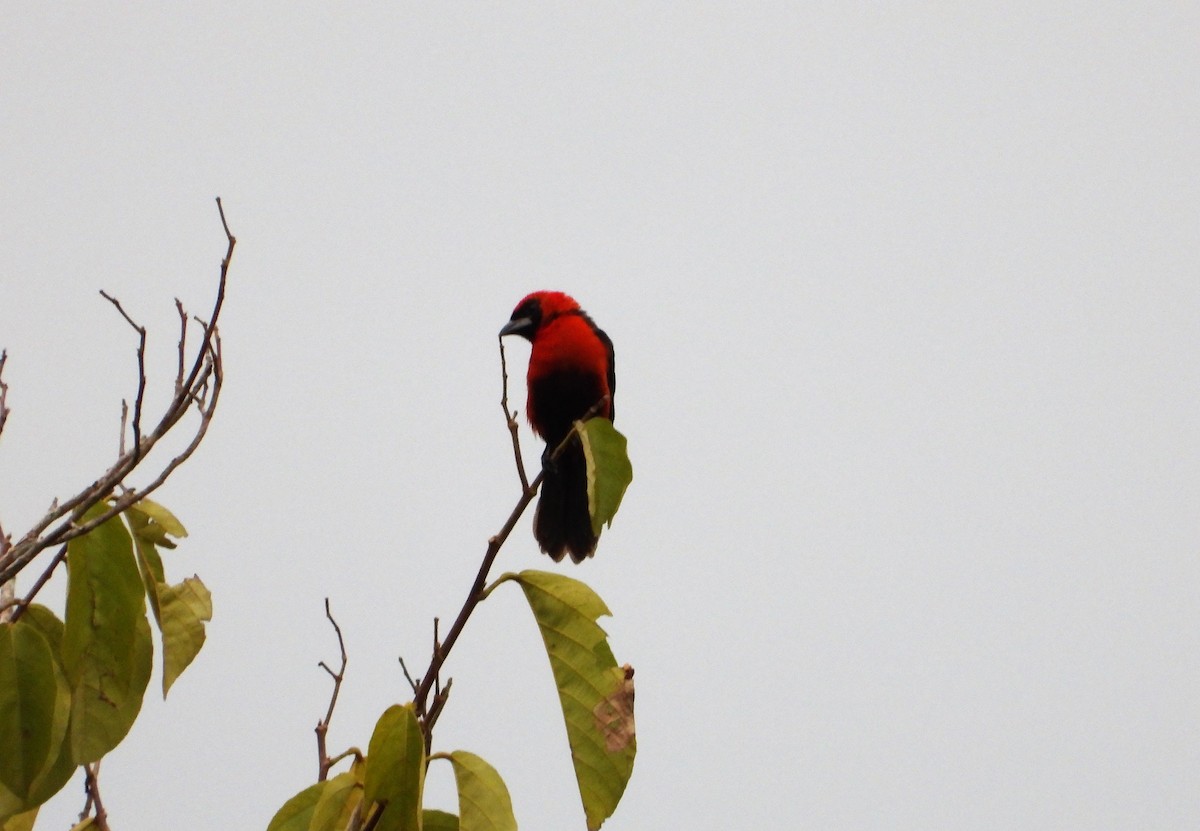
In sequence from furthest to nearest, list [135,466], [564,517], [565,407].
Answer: [565,407]
[564,517]
[135,466]

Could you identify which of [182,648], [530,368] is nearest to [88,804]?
[182,648]

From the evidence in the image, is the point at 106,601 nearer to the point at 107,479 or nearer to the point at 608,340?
the point at 107,479

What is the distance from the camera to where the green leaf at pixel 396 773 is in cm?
206

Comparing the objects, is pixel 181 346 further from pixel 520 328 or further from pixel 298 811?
pixel 520 328

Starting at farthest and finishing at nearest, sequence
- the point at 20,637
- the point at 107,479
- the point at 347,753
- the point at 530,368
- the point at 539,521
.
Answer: the point at 530,368 < the point at 539,521 < the point at 347,753 < the point at 20,637 < the point at 107,479

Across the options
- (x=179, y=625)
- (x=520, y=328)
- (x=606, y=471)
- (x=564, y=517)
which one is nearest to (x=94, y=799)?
(x=179, y=625)

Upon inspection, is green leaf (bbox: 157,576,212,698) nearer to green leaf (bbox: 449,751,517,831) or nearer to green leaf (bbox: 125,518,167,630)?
green leaf (bbox: 125,518,167,630)

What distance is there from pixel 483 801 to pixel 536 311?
4606mm

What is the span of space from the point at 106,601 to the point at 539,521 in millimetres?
3696

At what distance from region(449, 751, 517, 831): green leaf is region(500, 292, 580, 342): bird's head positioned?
4.31 metres

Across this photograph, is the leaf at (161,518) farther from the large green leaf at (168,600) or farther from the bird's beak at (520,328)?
the bird's beak at (520,328)

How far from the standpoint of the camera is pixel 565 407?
5902 mm

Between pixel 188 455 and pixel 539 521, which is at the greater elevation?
pixel 539 521

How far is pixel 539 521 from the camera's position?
18.7 ft
